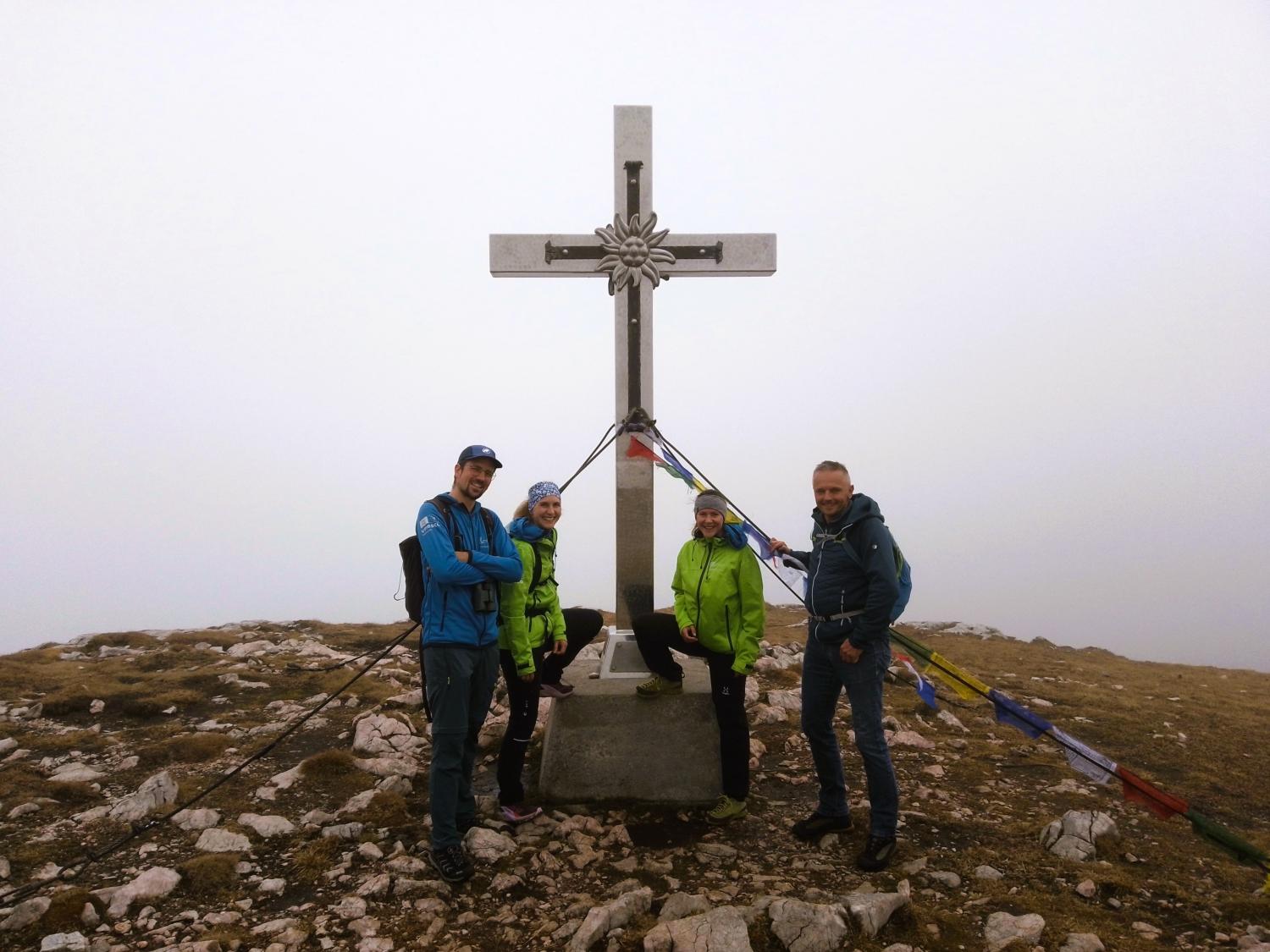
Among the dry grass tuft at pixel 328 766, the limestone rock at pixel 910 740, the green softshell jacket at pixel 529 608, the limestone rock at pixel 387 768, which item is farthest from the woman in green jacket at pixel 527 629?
the limestone rock at pixel 910 740

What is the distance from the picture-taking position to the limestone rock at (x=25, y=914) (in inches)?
157

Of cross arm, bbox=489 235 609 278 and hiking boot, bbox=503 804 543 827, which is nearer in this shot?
hiking boot, bbox=503 804 543 827

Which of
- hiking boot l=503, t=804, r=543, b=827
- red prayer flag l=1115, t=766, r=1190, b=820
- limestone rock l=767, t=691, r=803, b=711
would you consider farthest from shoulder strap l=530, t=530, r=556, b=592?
red prayer flag l=1115, t=766, r=1190, b=820

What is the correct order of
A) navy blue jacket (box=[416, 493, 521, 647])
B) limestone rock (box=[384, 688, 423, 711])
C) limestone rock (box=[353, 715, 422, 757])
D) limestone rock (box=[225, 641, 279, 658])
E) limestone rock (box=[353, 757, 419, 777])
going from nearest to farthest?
1. navy blue jacket (box=[416, 493, 521, 647])
2. limestone rock (box=[353, 757, 419, 777])
3. limestone rock (box=[353, 715, 422, 757])
4. limestone rock (box=[384, 688, 423, 711])
5. limestone rock (box=[225, 641, 279, 658])

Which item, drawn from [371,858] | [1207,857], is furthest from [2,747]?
[1207,857]

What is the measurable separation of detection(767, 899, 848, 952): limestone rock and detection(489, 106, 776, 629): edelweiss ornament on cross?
3.87m

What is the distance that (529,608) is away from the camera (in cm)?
552

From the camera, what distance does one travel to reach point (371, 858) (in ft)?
16.1

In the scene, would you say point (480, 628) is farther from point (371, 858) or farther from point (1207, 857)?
point (1207, 857)

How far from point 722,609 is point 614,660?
1.75 metres

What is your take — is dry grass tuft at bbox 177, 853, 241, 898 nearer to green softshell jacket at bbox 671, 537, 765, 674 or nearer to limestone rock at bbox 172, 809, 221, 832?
limestone rock at bbox 172, 809, 221, 832

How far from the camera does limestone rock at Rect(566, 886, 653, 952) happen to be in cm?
387

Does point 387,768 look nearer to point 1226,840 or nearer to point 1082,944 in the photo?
point 1082,944

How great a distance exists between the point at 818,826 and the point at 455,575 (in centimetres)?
324
